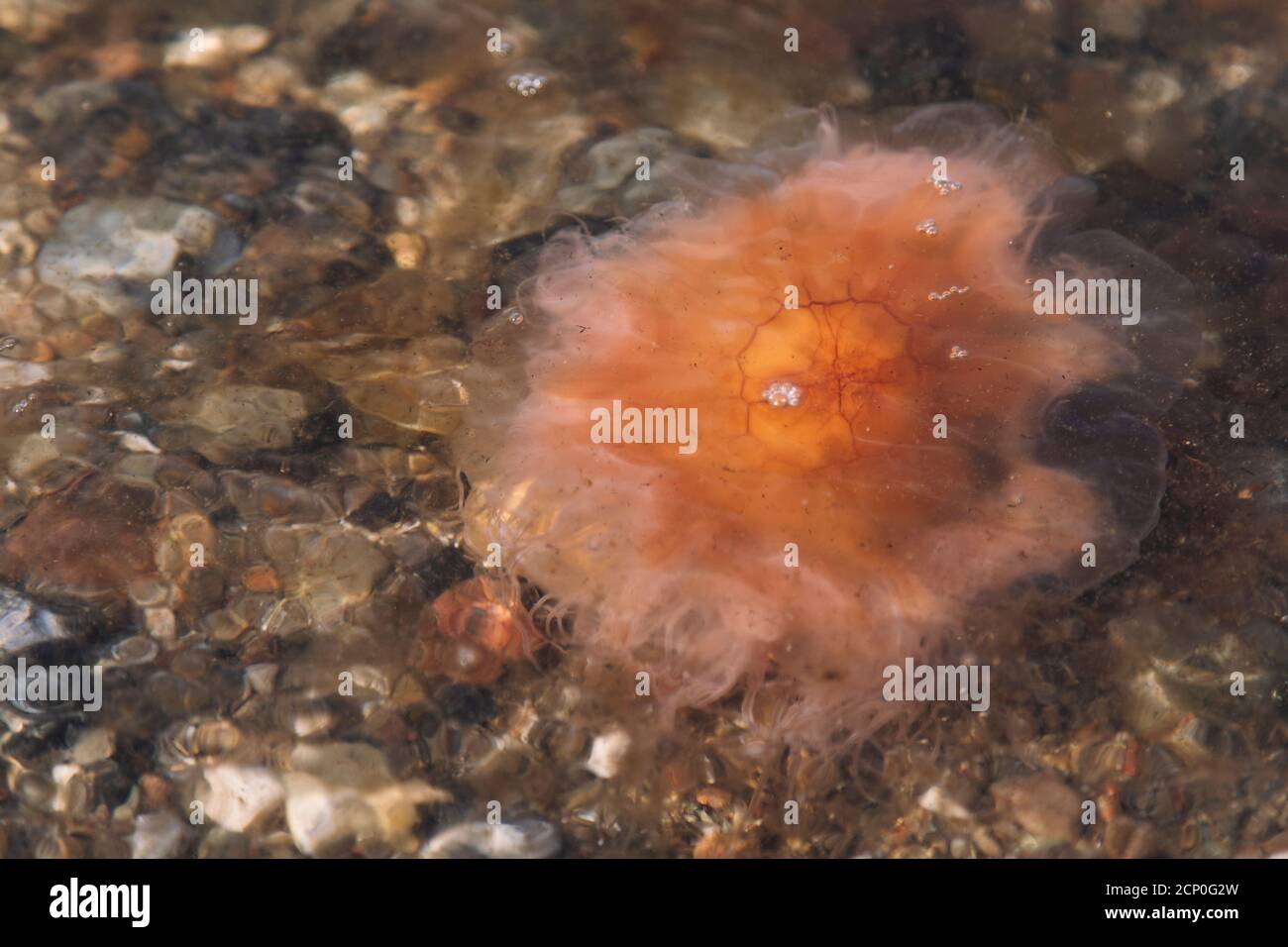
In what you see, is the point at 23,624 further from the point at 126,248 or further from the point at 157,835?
the point at 126,248

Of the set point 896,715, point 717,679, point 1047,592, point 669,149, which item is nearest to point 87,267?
point 669,149

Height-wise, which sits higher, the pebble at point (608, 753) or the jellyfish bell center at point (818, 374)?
the jellyfish bell center at point (818, 374)

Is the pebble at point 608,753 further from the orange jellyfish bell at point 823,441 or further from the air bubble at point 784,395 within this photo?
the air bubble at point 784,395

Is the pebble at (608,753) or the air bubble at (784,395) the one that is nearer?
the air bubble at (784,395)

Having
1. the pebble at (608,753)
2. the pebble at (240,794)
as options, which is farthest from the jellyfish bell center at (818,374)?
the pebble at (240,794)

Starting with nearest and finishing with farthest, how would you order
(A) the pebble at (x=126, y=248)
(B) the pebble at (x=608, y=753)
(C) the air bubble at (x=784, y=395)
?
(C) the air bubble at (x=784, y=395)
(B) the pebble at (x=608, y=753)
(A) the pebble at (x=126, y=248)

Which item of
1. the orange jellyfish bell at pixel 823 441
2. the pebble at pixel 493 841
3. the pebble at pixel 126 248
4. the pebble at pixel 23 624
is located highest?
the pebble at pixel 126 248
